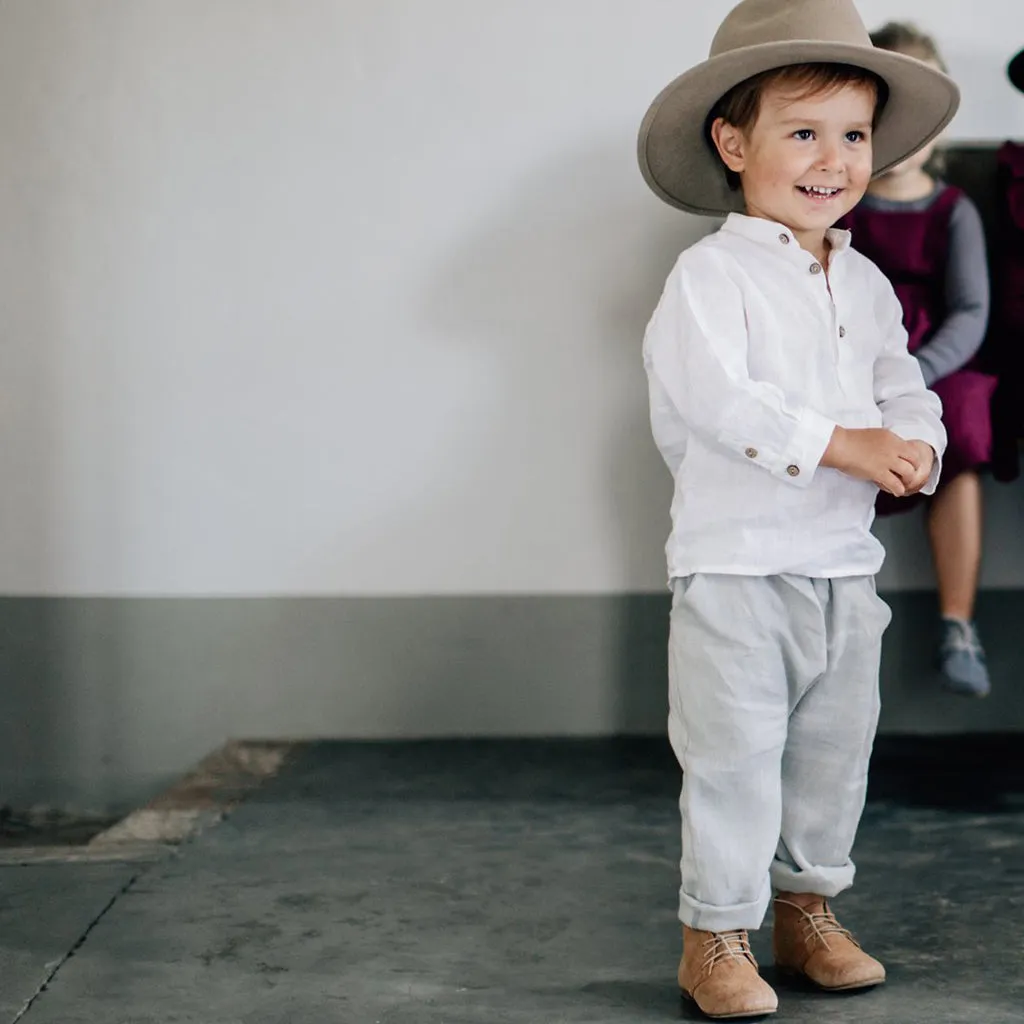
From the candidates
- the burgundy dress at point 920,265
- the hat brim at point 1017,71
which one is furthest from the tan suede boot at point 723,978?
the hat brim at point 1017,71

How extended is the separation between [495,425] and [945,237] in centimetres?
97

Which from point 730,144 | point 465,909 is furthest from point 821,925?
point 730,144

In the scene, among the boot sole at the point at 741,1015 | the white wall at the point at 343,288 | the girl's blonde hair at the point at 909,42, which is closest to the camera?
the boot sole at the point at 741,1015

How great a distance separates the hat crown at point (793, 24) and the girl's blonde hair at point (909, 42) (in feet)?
3.43

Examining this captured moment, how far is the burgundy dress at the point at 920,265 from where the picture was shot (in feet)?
8.26

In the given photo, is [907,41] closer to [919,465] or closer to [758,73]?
[758,73]

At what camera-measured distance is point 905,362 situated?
1678 millimetres

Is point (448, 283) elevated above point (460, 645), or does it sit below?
above

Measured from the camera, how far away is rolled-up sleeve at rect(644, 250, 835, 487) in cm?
148

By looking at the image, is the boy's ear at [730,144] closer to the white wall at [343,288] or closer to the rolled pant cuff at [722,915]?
the rolled pant cuff at [722,915]

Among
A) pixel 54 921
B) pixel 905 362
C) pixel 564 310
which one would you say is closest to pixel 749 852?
pixel 905 362

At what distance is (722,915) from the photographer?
4.87 ft

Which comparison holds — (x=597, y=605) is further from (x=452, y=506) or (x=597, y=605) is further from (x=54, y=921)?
(x=54, y=921)

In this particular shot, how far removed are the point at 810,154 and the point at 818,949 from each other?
2.97 ft
